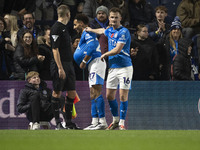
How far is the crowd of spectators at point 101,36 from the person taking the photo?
34.5 feet

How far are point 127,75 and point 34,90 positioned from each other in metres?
2.10

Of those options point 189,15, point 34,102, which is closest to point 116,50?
point 34,102

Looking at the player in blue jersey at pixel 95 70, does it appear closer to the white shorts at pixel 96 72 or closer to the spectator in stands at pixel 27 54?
the white shorts at pixel 96 72

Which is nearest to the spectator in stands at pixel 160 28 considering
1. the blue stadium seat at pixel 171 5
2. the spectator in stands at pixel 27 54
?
the blue stadium seat at pixel 171 5

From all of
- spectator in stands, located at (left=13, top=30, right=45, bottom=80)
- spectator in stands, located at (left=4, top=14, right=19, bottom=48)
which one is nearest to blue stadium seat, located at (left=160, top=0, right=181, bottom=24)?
spectator in stands, located at (left=4, top=14, right=19, bottom=48)

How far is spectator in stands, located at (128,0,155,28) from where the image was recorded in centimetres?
1289

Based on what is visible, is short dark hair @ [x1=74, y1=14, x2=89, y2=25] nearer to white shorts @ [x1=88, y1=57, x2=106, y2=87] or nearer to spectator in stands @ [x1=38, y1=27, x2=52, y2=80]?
white shorts @ [x1=88, y1=57, x2=106, y2=87]

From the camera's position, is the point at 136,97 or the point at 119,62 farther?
the point at 136,97

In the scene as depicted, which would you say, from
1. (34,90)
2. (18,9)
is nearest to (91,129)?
(34,90)

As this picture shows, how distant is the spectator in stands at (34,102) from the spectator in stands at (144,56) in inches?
90.6

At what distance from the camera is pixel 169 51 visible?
1160cm

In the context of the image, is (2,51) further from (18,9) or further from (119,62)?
(119,62)

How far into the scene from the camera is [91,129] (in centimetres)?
932

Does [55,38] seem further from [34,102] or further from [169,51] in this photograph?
[169,51]
